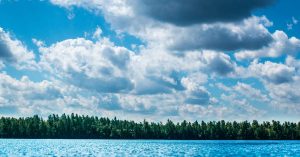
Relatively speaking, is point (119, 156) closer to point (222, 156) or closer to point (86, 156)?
point (86, 156)

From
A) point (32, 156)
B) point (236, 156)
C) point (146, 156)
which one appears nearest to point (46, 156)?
point (32, 156)

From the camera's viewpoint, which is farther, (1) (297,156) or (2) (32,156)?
(1) (297,156)

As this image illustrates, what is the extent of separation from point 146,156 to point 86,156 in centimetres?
1042

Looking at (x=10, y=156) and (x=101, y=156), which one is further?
(x=101, y=156)

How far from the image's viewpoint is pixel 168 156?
78.1 meters

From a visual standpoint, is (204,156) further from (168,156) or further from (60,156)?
(60,156)

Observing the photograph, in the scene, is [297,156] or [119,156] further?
[297,156]

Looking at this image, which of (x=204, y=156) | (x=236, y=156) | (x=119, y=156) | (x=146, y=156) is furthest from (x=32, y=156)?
(x=236, y=156)

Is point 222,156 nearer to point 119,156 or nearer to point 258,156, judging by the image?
point 258,156

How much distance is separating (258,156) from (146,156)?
21.4m

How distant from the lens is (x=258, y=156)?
8138 cm

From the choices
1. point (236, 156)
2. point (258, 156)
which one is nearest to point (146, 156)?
point (236, 156)

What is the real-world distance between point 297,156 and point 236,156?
12.3 metres

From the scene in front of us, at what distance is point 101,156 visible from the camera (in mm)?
77062
